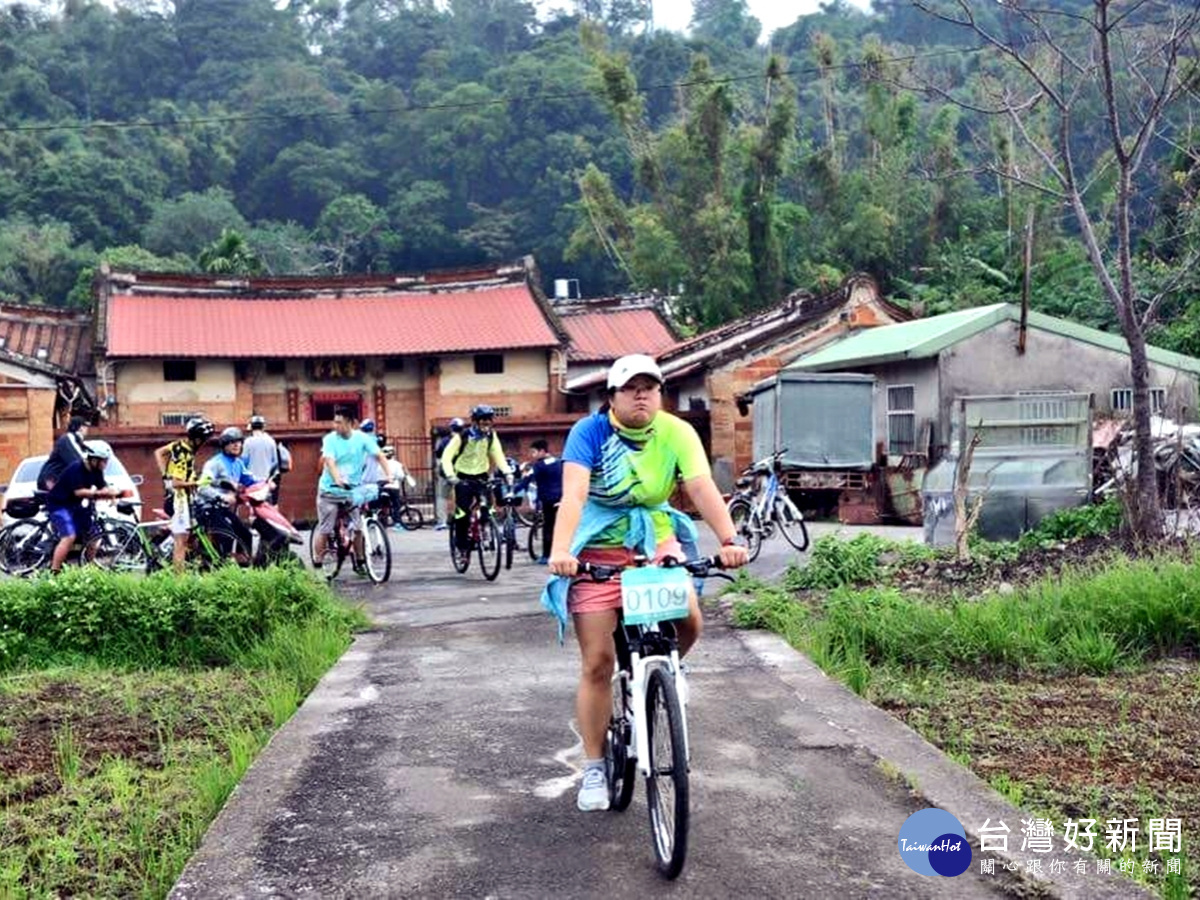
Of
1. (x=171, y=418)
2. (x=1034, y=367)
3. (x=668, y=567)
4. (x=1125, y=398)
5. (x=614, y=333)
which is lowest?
(x=668, y=567)

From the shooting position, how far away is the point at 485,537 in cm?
1248

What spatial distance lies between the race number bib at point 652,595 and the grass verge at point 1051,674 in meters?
1.57

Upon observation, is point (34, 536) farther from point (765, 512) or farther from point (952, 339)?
point (952, 339)

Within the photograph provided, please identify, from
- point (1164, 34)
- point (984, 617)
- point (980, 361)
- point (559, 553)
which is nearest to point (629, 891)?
point (559, 553)

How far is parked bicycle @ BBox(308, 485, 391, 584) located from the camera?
39.9ft

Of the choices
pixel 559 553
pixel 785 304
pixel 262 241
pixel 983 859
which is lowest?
pixel 983 859

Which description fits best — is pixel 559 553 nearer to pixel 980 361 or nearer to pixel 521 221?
pixel 980 361

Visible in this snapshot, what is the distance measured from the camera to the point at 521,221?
181 feet

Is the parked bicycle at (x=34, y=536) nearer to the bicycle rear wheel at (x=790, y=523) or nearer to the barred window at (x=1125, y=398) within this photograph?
the bicycle rear wheel at (x=790, y=523)

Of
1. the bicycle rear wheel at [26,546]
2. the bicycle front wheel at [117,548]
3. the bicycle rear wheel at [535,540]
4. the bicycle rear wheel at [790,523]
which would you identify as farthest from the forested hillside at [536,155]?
the bicycle rear wheel at [26,546]

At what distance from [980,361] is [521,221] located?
36.7 meters

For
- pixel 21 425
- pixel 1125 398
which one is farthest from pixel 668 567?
pixel 21 425

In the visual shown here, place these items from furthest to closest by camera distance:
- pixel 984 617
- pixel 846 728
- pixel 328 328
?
1. pixel 328 328
2. pixel 984 617
3. pixel 846 728

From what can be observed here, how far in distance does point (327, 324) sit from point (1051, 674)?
28.0 meters
